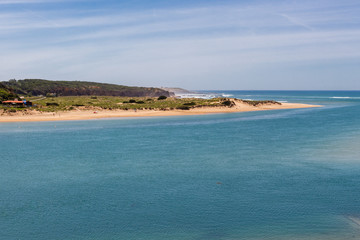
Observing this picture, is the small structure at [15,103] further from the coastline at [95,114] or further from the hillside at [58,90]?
the hillside at [58,90]

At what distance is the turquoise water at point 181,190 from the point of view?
14969 millimetres

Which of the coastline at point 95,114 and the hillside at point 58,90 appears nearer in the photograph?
the coastline at point 95,114

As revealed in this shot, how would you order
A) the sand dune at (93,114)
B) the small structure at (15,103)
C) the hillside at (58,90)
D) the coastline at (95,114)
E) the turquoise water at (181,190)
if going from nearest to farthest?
1. the turquoise water at (181,190)
2. the coastline at (95,114)
3. the sand dune at (93,114)
4. the small structure at (15,103)
5. the hillside at (58,90)

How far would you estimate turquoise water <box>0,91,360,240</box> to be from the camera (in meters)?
15.0

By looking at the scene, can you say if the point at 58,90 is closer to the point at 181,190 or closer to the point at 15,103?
the point at 15,103

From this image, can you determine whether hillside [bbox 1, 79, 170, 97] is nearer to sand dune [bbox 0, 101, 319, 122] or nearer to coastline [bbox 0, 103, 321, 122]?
sand dune [bbox 0, 101, 319, 122]

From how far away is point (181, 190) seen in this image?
2019 centimetres

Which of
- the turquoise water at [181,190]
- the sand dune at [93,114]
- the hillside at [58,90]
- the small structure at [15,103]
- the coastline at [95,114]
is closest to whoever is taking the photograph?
the turquoise water at [181,190]

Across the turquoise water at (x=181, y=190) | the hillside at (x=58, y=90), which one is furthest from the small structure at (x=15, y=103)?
the hillside at (x=58, y=90)

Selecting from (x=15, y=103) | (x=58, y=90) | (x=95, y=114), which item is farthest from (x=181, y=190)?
(x=58, y=90)

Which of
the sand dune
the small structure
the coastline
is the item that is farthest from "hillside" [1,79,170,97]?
the coastline

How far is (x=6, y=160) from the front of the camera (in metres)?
30.0

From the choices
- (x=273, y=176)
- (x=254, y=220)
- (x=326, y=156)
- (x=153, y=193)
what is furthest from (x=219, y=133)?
(x=254, y=220)

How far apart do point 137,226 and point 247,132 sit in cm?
3376
